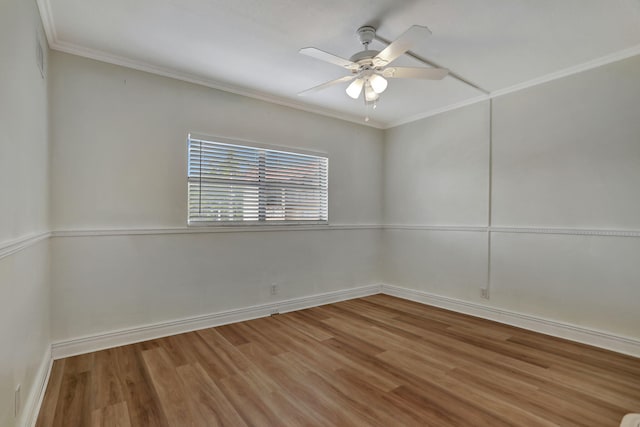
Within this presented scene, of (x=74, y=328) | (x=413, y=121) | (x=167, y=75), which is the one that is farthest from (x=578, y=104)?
(x=74, y=328)

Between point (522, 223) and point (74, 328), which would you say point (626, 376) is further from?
point (74, 328)

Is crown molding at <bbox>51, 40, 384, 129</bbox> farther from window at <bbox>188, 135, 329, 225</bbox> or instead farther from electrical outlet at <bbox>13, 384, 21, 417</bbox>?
electrical outlet at <bbox>13, 384, 21, 417</bbox>

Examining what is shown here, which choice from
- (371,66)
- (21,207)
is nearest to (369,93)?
(371,66)

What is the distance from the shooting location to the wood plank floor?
6.11 feet

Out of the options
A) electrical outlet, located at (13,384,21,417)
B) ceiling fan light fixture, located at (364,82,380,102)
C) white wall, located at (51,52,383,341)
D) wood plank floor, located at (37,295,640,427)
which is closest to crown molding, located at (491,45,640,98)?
ceiling fan light fixture, located at (364,82,380,102)

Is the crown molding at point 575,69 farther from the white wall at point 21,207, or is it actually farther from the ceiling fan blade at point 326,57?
the white wall at point 21,207

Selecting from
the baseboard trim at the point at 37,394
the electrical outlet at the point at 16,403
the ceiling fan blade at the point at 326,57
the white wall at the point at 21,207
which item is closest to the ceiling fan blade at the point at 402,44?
the ceiling fan blade at the point at 326,57

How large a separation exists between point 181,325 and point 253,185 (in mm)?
1635

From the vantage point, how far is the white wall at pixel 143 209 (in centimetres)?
263

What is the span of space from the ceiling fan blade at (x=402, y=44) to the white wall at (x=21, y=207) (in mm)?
1913

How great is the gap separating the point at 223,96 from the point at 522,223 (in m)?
3.49

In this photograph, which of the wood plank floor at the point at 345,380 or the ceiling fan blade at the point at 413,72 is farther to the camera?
the ceiling fan blade at the point at 413,72

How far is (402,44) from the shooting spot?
199cm

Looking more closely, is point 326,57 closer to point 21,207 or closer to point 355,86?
point 355,86
